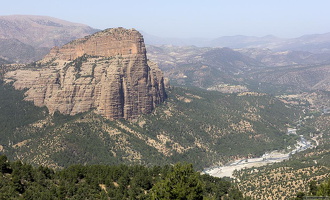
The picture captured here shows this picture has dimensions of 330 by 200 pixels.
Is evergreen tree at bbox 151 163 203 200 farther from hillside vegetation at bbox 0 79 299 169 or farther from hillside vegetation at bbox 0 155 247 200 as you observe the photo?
hillside vegetation at bbox 0 79 299 169

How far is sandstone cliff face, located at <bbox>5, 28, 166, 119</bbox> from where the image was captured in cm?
16400

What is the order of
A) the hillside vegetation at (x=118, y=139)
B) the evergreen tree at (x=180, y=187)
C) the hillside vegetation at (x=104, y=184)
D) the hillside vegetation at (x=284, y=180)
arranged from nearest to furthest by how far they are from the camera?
the evergreen tree at (x=180, y=187) < the hillside vegetation at (x=104, y=184) < the hillside vegetation at (x=284, y=180) < the hillside vegetation at (x=118, y=139)

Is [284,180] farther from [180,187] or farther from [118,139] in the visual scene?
[118,139]

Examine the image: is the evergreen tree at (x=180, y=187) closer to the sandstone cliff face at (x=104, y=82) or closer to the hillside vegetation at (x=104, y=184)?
the hillside vegetation at (x=104, y=184)

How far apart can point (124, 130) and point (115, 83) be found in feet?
72.7

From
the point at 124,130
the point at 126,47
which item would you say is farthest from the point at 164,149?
the point at 126,47

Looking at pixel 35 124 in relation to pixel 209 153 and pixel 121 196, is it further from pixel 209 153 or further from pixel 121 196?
pixel 121 196

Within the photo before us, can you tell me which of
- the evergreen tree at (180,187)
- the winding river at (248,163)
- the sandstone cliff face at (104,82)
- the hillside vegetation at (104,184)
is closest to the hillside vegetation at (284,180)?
the winding river at (248,163)

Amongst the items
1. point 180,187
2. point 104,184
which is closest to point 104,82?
point 104,184

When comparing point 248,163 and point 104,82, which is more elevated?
point 104,82

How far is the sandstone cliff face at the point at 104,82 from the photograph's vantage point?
16400 cm

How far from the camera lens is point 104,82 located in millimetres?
165500

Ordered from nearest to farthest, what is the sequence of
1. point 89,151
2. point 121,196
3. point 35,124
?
point 121,196
point 89,151
point 35,124

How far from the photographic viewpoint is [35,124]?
15825 centimetres
